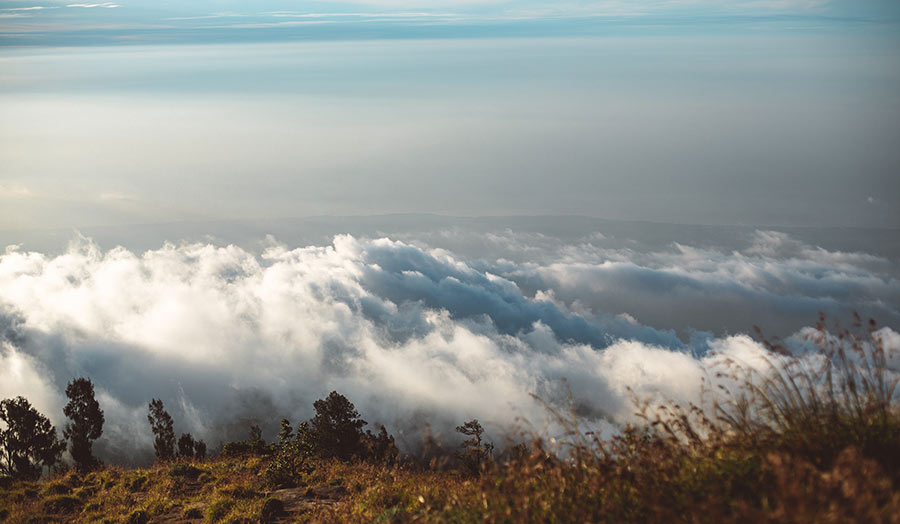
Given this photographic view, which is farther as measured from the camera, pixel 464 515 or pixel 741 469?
pixel 464 515

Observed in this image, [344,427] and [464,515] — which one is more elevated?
[464,515]

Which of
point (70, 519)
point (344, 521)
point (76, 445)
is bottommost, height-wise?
point (76, 445)

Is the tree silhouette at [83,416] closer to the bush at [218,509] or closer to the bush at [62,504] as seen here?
the bush at [62,504]

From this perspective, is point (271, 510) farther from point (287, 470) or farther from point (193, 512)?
point (287, 470)

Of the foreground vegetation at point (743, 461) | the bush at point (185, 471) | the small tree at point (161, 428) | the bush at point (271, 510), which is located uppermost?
the foreground vegetation at point (743, 461)

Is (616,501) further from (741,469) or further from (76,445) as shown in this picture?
(76,445)

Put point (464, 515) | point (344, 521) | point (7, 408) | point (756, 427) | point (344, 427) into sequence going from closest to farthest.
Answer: point (756, 427)
point (464, 515)
point (344, 521)
point (344, 427)
point (7, 408)

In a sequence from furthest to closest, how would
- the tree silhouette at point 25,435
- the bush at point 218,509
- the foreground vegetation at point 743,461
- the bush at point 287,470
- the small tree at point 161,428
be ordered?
the small tree at point 161,428, the tree silhouette at point 25,435, the bush at point 287,470, the bush at point 218,509, the foreground vegetation at point 743,461

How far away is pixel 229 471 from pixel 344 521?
7.64 meters

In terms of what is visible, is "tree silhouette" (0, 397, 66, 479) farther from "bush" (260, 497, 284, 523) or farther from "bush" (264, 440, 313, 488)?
"bush" (260, 497, 284, 523)

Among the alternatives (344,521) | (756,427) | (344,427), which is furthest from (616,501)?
(344,427)

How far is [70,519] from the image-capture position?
11336 millimetres

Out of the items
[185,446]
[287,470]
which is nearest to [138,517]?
[287,470]

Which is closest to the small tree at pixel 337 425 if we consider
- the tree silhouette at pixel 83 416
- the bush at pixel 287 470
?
the bush at pixel 287 470
